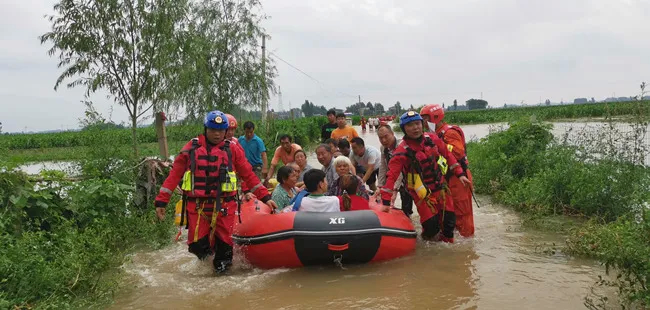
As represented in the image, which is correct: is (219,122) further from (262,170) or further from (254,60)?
(254,60)

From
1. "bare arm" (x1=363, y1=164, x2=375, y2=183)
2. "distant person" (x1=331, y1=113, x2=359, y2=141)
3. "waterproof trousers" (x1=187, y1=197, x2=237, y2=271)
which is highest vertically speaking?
"distant person" (x1=331, y1=113, x2=359, y2=141)

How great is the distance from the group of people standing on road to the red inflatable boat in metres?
0.23

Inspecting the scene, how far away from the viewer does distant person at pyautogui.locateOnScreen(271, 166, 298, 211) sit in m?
6.18

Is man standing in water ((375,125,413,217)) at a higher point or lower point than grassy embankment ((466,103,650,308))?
higher

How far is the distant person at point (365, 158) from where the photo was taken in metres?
7.52

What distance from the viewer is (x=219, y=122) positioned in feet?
16.4

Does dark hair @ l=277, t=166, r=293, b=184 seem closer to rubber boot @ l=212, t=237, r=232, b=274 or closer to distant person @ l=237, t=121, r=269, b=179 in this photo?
rubber boot @ l=212, t=237, r=232, b=274

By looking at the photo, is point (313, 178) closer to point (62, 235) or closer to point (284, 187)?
point (284, 187)

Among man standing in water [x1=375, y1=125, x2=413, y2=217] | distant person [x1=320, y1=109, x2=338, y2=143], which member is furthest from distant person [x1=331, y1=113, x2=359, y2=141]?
man standing in water [x1=375, y1=125, x2=413, y2=217]

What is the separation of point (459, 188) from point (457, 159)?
0.36m

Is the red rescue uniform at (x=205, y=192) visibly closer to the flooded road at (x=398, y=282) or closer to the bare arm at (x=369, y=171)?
the flooded road at (x=398, y=282)

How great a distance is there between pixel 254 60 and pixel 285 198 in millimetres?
7405

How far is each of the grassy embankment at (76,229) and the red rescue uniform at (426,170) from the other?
117 inches

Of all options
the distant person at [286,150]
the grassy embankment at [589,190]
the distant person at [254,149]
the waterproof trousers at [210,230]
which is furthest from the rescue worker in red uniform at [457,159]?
the distant person at [254,149]
